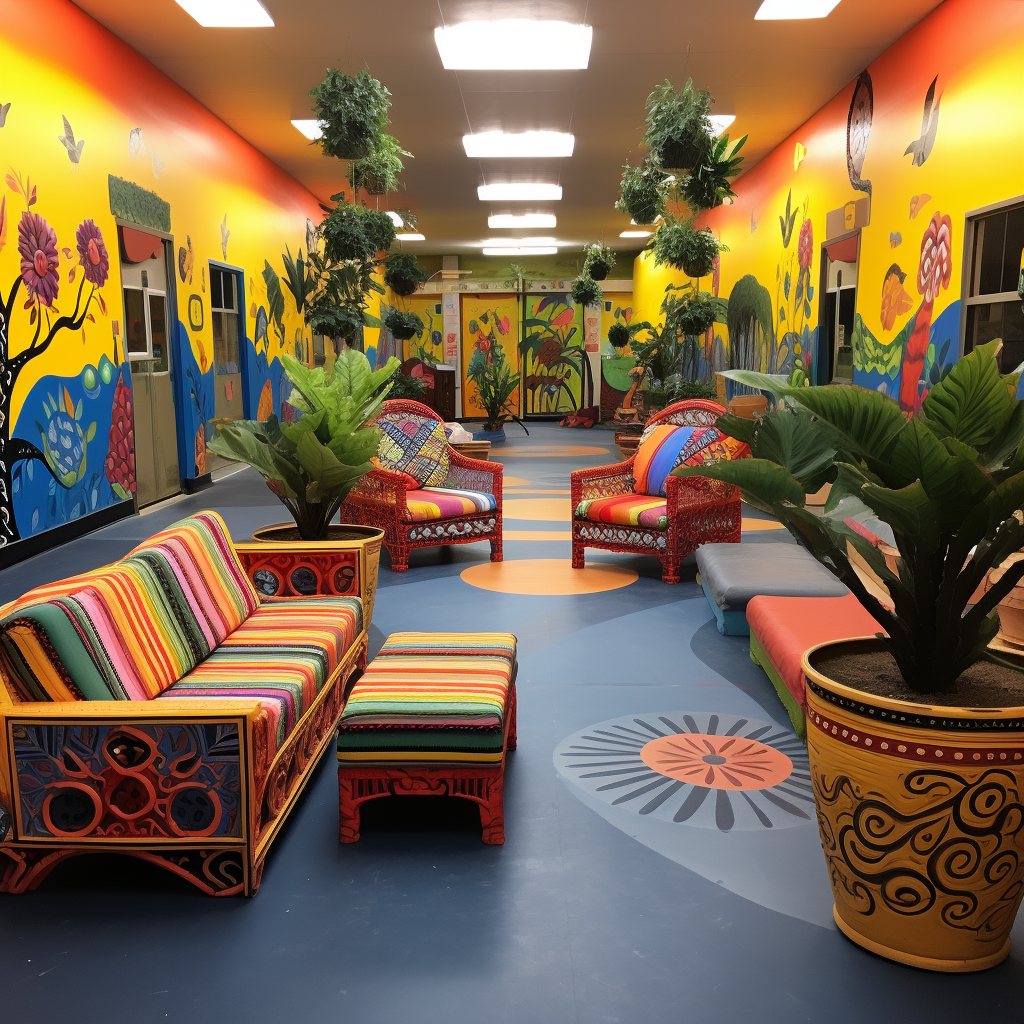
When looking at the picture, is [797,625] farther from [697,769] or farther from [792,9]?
[792,9]

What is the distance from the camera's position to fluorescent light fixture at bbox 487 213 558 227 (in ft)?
48.8

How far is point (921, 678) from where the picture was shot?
1.92 metres

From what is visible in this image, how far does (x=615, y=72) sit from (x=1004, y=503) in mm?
6820

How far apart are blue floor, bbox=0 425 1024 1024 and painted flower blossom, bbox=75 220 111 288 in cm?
486

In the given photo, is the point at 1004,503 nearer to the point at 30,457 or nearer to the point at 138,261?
the point at 30,457

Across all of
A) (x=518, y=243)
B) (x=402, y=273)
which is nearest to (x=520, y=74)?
(x=402, y=273)

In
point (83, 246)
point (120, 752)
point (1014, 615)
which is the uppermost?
point (83, 246)

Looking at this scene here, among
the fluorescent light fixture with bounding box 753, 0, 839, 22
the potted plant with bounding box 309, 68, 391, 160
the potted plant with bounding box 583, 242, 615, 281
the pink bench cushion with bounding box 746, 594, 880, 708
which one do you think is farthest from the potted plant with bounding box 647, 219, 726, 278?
the pink bench cushion with bounding box 746, 594, 880, 708

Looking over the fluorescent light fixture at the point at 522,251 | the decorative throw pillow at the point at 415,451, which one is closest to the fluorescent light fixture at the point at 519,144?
the decorative throw pillow at the point at 415,451

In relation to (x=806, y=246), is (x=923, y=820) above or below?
below

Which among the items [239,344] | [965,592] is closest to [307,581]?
[965,592]

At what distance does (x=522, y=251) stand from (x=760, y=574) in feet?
54.6

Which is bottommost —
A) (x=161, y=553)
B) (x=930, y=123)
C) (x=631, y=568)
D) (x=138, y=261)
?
(x=631, y=568)

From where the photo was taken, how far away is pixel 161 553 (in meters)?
2.68
